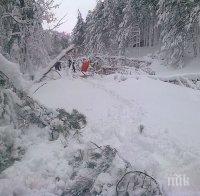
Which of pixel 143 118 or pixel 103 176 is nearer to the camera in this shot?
pixel 103 176

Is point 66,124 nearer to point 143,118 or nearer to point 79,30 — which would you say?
point 143,118

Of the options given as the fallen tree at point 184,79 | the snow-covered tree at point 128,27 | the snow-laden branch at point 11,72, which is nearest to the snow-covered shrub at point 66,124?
the snow-laden branch at point 11,72

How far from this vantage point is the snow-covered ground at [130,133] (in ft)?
23.6

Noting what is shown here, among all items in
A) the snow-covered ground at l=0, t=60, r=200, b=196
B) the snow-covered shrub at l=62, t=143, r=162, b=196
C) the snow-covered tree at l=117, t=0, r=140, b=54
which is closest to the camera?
the snow-covered shrub at l=62, t=143, r=162, b=196

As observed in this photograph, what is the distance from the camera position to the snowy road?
7.71 m

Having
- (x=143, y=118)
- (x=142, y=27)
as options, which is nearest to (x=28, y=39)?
(x=143, y=118)

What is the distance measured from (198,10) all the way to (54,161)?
2209cm

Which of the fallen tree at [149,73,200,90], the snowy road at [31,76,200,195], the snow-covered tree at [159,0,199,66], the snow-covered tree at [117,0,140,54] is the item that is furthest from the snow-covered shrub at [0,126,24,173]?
the snow-covered tree at [117,0,140,54]

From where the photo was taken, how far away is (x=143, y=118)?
10.9 m

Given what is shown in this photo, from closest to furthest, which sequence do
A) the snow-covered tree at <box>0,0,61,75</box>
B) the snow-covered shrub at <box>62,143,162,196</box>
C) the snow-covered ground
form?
the snow-covered shrub at <box>62,143,162,196</box>
the snow-covered ground
the snow-covered tree at <box>0,0,61,75</box>

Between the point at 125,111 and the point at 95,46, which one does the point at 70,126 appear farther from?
the point at 95,46

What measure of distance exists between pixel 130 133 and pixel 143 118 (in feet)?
5.12

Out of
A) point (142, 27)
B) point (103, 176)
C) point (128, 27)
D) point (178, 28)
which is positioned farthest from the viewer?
point (142, 27)

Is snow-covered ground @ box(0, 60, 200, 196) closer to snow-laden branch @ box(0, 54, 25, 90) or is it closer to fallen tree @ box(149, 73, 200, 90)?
snow-laden branch @ box(0, 54, 25, 90)
